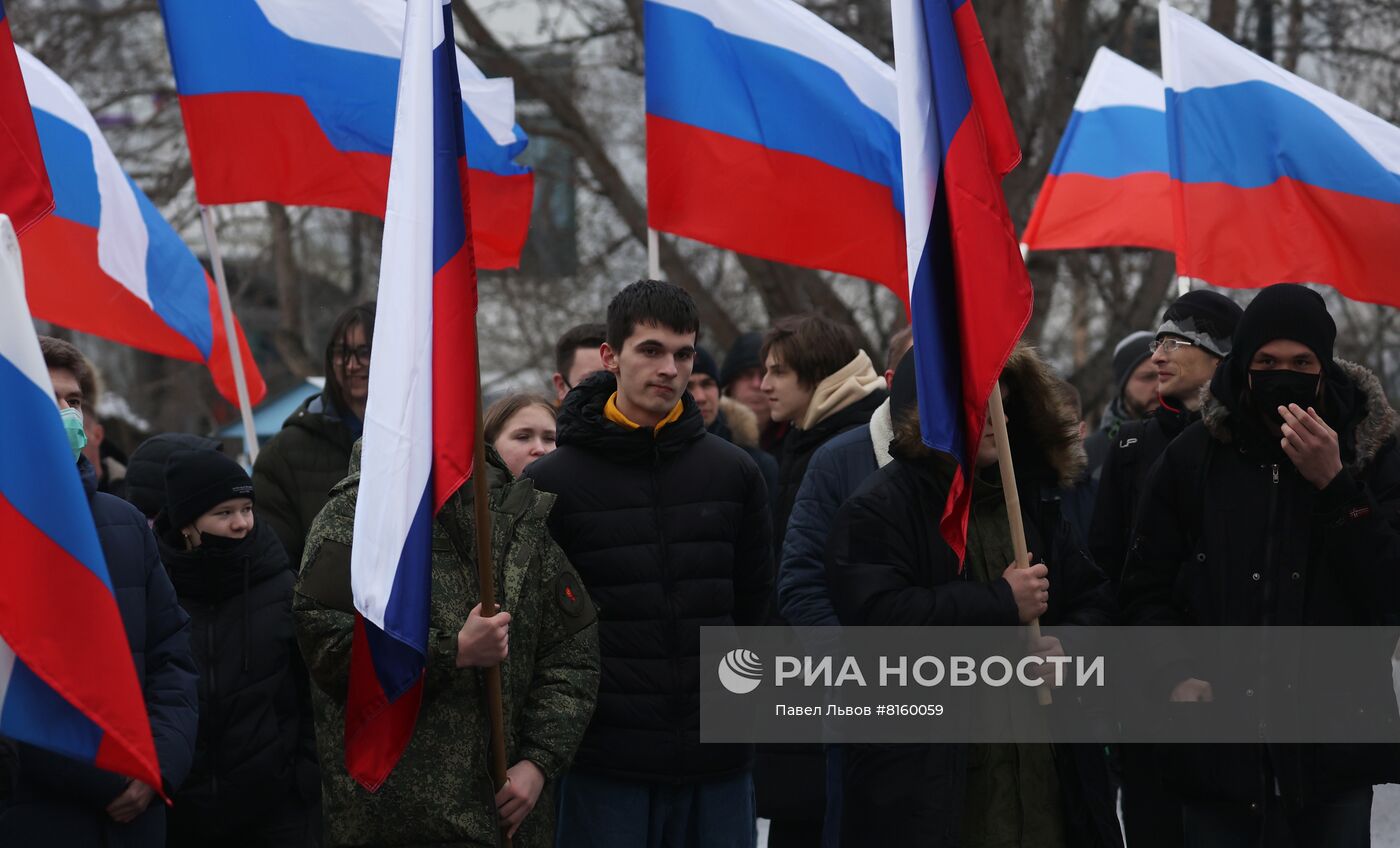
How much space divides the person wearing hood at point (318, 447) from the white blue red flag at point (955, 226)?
2.22 m

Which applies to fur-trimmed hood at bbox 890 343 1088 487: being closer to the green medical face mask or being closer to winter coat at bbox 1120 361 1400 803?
winter coat at bbox 1120 361 1400 803

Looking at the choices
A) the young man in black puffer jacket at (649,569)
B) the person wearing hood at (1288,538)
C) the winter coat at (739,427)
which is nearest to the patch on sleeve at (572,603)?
the young man in black puffer jacket at (649,569)

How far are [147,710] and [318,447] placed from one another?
68.2 inches

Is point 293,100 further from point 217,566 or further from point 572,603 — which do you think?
point 572,603

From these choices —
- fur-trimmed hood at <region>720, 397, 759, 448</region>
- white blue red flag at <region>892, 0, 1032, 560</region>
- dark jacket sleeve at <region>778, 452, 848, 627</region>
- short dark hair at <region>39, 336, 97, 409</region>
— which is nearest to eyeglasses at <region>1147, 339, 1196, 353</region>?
dark jacket sleeve at <region>778, 452, 848, 627</region>

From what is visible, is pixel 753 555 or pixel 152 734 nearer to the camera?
pixel 152 734

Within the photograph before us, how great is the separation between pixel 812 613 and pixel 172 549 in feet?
6.12

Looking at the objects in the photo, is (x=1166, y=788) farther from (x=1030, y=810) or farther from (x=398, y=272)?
(x=398, y=272)

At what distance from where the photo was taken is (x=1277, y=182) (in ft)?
21.9

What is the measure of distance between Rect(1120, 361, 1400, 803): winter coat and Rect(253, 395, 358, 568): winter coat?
105 inches

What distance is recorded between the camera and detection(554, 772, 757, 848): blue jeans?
5.00 metres

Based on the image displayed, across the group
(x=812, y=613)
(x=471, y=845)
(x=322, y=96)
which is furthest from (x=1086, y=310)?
(x=471, y=845)

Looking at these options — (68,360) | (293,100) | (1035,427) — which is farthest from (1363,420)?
(293,100)

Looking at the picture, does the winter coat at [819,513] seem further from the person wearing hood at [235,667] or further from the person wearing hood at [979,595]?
the person wearing hood at [235,667]
